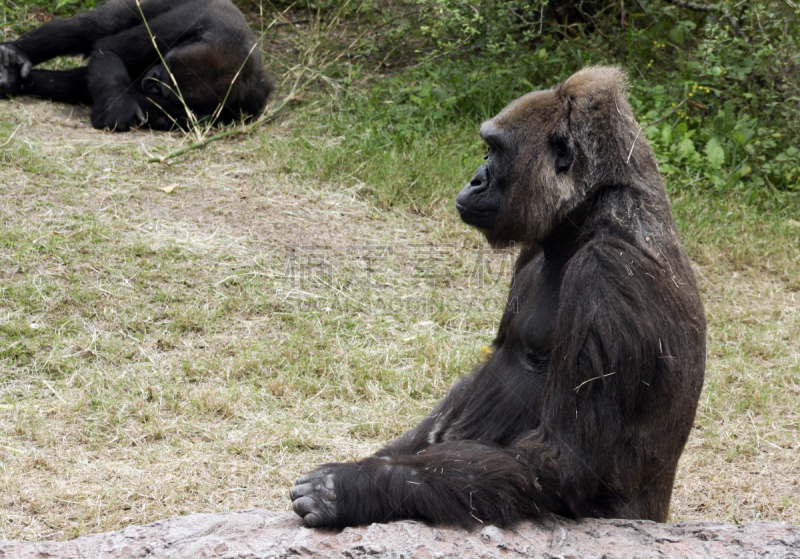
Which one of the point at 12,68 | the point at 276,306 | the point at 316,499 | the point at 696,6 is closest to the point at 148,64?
the point at 12,68

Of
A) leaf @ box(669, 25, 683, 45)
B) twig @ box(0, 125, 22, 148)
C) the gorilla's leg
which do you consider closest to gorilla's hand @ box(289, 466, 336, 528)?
twig @ box(0, 125, 22, 148)

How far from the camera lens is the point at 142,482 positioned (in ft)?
12.3

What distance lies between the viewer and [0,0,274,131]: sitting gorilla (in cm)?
766

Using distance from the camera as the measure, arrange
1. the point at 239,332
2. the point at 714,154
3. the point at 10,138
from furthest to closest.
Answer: the point at 714,154 < the point at 10,138 < the point at 239,332

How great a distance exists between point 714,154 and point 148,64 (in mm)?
5183

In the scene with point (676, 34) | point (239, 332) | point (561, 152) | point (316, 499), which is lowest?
point (239, 332)

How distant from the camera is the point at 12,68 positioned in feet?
25.3

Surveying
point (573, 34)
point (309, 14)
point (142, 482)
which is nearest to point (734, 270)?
point (573, 34)

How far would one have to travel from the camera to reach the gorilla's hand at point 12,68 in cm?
765

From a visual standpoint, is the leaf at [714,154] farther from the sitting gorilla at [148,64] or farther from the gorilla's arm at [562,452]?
the gorilla's arm at [562,452]

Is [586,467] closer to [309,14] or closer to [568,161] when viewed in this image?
[568,161]

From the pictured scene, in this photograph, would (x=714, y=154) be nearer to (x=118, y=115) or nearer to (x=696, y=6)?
(x=696, y=6)

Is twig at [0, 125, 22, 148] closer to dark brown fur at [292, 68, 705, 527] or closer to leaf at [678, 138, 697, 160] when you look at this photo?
dark brown fur at [292, 68, 705, 527]

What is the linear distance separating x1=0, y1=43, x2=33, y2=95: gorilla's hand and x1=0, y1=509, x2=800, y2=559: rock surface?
6156mm
